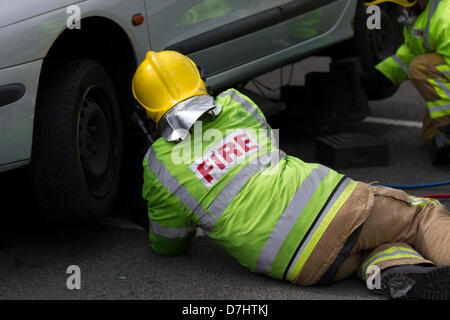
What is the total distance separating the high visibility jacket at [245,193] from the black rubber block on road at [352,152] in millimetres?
1430

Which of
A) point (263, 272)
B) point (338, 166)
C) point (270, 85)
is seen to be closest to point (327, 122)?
point (338, 166)

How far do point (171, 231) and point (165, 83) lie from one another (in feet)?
2.10

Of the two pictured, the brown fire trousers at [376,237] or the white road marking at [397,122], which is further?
the white road marking at [397,122]

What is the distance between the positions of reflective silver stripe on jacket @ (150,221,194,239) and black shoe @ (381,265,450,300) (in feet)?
2.87

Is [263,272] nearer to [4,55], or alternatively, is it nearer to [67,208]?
[67,208]

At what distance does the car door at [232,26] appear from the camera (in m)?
3.98

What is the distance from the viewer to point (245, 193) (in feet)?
10.2

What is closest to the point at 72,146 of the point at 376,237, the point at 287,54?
the point at 376,237

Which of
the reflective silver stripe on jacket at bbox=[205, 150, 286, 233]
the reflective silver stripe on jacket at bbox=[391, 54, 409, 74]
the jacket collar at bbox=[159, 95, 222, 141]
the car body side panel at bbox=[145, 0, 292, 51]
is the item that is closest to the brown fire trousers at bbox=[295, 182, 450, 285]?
the reflective silver stripe on jacket at bbox=[205, 150, 286, 233]

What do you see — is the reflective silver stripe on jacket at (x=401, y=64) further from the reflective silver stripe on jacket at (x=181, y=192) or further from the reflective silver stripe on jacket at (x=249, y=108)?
the reflective silver stripe on jacket at (x=181, y=192)

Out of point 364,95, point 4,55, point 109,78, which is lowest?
point 364,95

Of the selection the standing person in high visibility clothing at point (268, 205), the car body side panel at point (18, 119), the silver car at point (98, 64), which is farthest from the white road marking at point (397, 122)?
the car body side panel at point (18, 119)

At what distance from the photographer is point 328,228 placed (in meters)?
3.05
